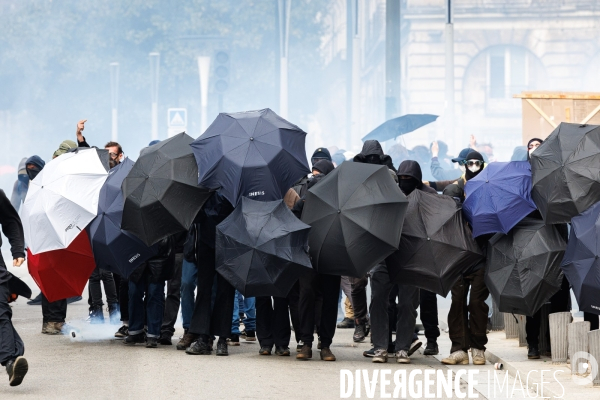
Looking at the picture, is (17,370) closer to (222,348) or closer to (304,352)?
(222,348)

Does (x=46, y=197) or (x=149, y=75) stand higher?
(x=149, y=75)

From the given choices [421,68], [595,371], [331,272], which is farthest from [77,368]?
[421,68]

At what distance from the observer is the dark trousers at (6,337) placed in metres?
9.24

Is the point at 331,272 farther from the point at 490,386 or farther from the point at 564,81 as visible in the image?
the point at 564,81

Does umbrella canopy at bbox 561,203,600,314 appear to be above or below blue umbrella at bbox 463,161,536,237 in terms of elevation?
below

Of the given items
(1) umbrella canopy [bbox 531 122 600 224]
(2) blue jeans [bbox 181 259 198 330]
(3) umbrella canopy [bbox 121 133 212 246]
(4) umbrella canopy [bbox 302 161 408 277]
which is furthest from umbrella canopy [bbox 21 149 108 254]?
(1) umbrella canopy [bbox 531 122 600 224]

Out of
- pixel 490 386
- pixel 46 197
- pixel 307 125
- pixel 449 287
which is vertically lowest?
pixel 490 386

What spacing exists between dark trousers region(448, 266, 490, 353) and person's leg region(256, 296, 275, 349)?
173cm

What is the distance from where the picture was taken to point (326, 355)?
11.4 m

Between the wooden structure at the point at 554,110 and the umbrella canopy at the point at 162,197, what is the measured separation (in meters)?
9.42

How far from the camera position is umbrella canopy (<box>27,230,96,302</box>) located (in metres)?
12.0

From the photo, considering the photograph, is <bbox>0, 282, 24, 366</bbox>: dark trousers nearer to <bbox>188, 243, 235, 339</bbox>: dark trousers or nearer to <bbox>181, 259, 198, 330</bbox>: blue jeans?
<bbox>188, 243, 235, 339</bbox>: dark trousers

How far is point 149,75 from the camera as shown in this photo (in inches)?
2313

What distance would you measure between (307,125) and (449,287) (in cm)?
4753
